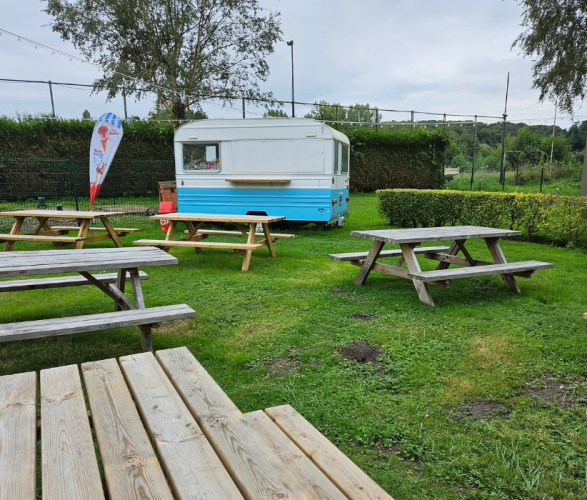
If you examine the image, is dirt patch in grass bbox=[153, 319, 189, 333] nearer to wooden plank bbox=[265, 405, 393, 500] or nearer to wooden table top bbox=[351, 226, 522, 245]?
wooden table top bbox=[351, 226, 522, 245]

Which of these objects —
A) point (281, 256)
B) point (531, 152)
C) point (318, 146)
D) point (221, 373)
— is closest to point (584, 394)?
point (221, 373)

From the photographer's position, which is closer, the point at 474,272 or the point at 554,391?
the point at 554,391

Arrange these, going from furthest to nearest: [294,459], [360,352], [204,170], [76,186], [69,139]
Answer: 1. [69,139]
2. [76,186]
3. [204,170]
4. [360,352]
5. [294,459]

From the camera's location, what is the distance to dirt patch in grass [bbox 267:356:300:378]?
2964 mm

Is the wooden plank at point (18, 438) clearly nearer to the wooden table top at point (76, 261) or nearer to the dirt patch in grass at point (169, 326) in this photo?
the wooden table top at point (76, 261)

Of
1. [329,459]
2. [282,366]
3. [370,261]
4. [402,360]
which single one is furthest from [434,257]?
[329,459]

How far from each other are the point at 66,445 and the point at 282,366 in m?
1.91

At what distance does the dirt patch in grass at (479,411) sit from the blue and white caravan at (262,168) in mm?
6967

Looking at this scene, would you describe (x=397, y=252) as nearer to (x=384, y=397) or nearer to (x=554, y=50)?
(x=384, y=397)

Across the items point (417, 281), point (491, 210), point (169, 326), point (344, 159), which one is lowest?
point (169, 326)

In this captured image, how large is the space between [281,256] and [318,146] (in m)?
3.27

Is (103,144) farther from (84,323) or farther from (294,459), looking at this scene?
(294,459)

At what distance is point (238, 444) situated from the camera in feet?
4.32

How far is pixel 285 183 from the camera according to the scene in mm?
9430
